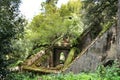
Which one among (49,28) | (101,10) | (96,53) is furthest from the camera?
(49,28)

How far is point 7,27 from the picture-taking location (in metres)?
10.3

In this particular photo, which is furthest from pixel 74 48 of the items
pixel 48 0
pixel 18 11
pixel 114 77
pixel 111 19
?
pixel 114 77

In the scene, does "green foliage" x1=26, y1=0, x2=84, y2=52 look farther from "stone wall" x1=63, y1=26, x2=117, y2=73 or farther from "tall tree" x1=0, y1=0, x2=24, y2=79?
"tall tree" x1=0, y1=0, x2=24, y2=79

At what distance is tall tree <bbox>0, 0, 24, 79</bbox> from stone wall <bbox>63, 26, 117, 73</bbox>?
5.74 m

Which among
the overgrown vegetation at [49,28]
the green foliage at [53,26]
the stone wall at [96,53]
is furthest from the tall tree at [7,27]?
the green foliage at [53,26]

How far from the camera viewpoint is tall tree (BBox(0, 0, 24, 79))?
10.0 meters

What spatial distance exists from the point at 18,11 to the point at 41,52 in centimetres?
812

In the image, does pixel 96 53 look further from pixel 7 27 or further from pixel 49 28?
pixel 7 27

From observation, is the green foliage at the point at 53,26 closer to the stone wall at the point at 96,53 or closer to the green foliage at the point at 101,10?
the green foliage at the point at 101,10

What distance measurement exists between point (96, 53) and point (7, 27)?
757 centimetres

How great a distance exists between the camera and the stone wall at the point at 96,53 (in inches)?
647

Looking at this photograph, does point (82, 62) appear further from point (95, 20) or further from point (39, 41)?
point (39, 41)

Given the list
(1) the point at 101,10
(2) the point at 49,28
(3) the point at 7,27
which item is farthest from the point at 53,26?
(3) the point at 7,27

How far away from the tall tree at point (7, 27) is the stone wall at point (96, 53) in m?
5.74
